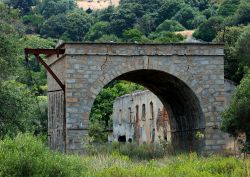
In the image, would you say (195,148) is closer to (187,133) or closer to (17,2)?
(187,133)

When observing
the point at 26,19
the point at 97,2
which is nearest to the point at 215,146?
the point at 26,19

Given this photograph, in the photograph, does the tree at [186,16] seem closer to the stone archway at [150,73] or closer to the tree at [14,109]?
the stone archway at [150,73]

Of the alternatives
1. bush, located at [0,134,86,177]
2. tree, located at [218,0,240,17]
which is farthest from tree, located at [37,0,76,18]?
bush, located at [0,134,86,177]

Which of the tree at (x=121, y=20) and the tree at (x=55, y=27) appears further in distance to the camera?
the tree at (x=55, y=27)

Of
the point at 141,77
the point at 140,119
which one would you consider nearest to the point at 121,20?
the point at 140,119

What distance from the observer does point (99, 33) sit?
8925 centimetres

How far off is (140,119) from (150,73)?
16.3m

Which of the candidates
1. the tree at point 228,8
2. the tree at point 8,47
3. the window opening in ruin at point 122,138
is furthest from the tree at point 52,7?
the tree at point 8,47

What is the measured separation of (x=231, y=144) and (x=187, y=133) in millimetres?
2039

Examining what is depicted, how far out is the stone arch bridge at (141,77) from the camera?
23250mm

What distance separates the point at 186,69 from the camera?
24.4 m

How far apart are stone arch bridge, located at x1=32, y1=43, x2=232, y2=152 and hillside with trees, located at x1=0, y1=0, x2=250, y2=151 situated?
1830mm

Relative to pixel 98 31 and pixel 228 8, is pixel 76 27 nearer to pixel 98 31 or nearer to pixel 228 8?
pixel 98 31

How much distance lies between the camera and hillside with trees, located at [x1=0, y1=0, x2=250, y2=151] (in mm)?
23656
